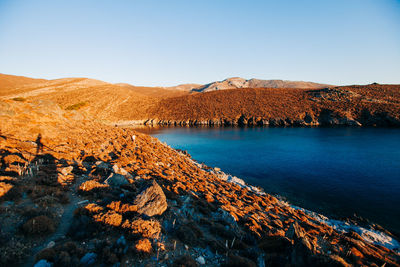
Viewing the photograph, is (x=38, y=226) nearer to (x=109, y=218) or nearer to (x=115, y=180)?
(x=109, y=218)

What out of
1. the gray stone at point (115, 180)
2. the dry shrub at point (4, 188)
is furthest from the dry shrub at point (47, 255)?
the gray stone at point (115, 180)

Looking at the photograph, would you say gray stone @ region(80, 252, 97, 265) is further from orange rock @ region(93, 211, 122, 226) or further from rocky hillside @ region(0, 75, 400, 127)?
rocky hillside @ region(0, 75, 400, 127)

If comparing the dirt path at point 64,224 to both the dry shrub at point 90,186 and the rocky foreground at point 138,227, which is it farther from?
the dry shrub at point 90,186

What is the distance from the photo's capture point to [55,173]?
776 centimetres

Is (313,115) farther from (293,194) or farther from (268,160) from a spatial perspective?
(293,194)

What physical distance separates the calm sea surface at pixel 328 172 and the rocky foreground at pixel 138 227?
2479 millimetres

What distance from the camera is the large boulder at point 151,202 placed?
5.95 metres

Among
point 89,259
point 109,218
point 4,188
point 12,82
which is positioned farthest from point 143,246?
point 12,82

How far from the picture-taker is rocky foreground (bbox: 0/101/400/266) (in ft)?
13.4

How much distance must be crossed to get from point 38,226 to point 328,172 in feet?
77.0

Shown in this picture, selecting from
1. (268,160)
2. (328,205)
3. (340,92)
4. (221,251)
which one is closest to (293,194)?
(328,205)

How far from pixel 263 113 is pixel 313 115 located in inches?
663

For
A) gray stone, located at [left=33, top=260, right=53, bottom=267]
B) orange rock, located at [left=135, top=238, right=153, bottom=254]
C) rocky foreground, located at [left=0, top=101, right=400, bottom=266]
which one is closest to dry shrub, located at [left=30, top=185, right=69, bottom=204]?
rocky foreground, located at [left=0, top=101, right=400, bottom=266]

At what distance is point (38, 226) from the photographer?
4367 millimetres
